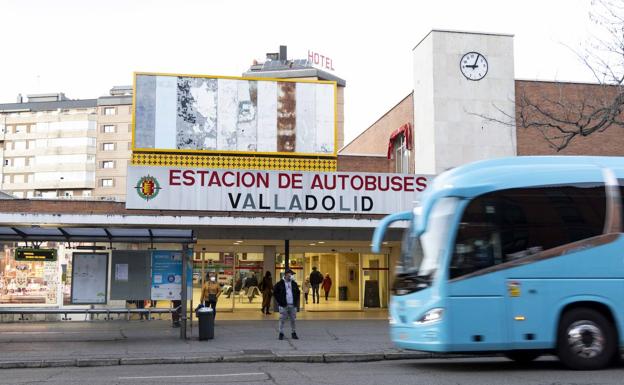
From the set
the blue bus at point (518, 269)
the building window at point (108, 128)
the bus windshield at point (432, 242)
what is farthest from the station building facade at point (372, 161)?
the building window at point (108, 128)

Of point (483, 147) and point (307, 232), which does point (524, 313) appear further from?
point (483, 147)

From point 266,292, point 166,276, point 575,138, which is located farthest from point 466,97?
point 166,276

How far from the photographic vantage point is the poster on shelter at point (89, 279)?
19594 mm

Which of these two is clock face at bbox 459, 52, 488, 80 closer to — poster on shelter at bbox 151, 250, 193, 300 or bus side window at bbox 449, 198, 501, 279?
poster on shelter at bbox 151, 250, 193, 300

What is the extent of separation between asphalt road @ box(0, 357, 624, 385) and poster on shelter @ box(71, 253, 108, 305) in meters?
5.39

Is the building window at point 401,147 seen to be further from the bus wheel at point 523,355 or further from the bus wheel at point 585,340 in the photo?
the bus wheel at point 585,340

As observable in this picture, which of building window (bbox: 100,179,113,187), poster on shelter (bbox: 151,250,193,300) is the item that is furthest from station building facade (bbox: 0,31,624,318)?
building window (bbox: 100,179,113,187)

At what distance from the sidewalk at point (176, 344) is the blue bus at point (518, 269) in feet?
12.9

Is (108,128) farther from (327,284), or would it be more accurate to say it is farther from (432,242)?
(432,242)

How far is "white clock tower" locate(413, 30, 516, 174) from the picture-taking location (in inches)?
1188

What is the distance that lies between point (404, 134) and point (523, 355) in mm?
21296

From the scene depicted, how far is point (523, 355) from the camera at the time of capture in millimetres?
13047

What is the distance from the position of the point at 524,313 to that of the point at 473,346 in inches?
39.6

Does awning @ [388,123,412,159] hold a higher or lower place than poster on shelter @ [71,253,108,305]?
higher
